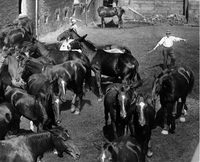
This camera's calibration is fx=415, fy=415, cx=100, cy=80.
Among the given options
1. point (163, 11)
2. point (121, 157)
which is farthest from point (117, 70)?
point (163, 11)

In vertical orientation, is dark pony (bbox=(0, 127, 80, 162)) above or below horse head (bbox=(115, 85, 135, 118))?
below

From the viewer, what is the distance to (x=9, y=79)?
40.9 feet

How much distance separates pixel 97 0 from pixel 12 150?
23.2 meters

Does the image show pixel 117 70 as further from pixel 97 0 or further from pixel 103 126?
pixel 97 0

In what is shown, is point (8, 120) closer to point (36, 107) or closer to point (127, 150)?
point (36, 107)

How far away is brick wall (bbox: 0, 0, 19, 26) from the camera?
18.0 m

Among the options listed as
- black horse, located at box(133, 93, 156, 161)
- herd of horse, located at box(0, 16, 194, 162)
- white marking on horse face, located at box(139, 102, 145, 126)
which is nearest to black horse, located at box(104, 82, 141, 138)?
herd of horse, located at box(0, 16, 194, 162)

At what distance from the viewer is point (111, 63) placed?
13.8m

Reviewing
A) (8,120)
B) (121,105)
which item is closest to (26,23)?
(8,120)

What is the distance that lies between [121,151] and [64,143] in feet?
3.65

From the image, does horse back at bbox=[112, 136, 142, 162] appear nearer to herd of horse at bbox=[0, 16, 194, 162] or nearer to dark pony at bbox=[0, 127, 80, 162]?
herd of horse at bbox=[0, 16, 194, 162]

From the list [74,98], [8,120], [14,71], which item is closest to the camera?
[8,120]

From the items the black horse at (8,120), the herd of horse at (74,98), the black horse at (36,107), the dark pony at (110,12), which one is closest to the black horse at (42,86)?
the herd of horse at (74,98)

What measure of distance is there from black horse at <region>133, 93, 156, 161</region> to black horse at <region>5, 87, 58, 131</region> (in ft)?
6.39
